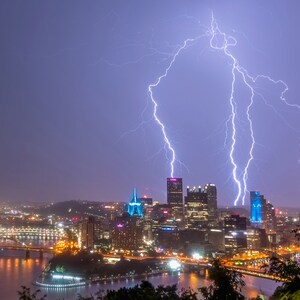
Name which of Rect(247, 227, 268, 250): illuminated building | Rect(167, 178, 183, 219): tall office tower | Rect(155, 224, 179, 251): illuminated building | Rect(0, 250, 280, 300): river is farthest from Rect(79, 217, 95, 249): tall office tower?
Rect(247, 227, 268, 250): illuminated building

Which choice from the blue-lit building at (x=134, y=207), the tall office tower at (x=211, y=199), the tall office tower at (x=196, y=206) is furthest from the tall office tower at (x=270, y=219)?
the blue-lit building at (x=134, y=207)

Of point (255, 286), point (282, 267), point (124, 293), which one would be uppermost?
point (282, 267)

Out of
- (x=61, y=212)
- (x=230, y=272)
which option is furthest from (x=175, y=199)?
(x=230, y=272)

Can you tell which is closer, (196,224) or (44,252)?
(44,252)

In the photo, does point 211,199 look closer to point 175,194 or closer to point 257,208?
point 175,194

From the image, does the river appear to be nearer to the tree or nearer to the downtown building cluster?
the downtown building cluster

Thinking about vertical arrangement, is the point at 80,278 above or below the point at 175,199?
below

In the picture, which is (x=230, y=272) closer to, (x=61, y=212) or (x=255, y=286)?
(x=255, y=286)

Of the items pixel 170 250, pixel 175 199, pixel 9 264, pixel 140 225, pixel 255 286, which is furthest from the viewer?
pixel 175 199
